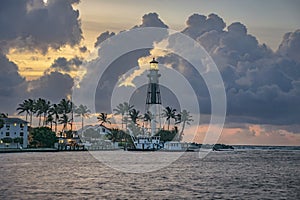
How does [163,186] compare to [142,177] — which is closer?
[163,186]

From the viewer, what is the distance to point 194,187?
80.5 metres

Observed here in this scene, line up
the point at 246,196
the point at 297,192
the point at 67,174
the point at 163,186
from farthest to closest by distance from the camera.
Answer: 1. the point at 67,174
2. the point at 163,186
3. the point at 297,192
4. the point at 246,196

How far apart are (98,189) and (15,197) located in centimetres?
1334

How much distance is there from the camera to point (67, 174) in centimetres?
10106

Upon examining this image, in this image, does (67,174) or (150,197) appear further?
(67,174)

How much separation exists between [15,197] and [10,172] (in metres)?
38.4

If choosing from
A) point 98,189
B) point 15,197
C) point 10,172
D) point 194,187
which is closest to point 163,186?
point 194,187

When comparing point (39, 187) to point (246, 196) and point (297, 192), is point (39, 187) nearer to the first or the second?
point (246, 196)

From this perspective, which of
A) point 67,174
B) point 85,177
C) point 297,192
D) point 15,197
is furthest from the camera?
point 67,174

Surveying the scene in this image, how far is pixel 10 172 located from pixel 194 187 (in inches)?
1529

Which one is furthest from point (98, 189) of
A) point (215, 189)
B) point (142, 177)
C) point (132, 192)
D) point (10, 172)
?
point (10, 172)

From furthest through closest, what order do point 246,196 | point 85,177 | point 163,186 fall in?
point 85,177 → point 163,186 → point 246,196

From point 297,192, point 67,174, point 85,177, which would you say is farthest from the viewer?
point 67,174

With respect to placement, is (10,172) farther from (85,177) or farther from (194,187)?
(194,187)
